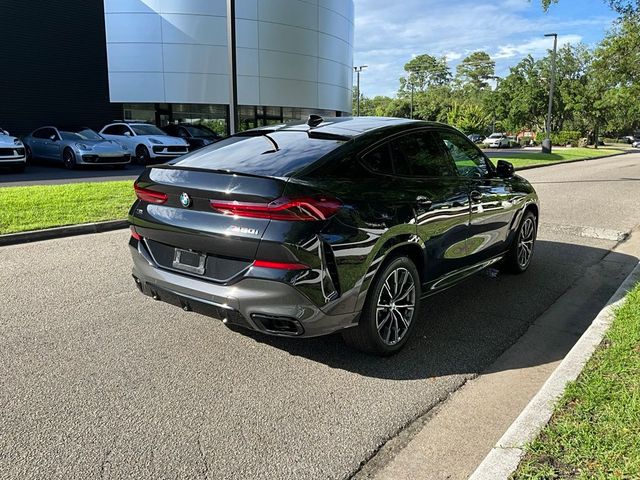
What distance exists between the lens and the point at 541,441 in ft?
8.77

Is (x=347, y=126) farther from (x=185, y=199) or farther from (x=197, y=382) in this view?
(x=197, y=382)

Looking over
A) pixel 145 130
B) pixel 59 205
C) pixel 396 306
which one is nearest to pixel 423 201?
pixel 396 306

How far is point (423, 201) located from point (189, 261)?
182 centimetres

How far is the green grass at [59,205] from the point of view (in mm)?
8125

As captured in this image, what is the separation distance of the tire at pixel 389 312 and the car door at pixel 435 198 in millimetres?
300

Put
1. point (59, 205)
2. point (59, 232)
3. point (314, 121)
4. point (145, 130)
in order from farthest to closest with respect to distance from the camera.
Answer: point (145, 130) → point (59, 205) → point (59, 232) → point (314, 121)

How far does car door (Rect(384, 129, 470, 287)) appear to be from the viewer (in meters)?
4.05

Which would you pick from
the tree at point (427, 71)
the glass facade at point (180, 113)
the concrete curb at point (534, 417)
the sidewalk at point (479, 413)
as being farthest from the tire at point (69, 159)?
the tree at point (427, 71)

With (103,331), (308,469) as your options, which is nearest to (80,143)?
(103,331)

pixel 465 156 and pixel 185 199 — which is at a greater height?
pixel 465 156

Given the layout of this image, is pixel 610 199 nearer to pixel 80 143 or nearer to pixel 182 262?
pixel 182 262

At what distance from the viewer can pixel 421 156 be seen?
14.3 feet

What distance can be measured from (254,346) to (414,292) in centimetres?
131

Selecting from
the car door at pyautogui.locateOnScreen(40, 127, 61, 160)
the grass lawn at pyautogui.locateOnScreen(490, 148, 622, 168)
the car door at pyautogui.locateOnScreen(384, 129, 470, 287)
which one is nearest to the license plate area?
the car door at pyautogui.locateOnScreen(384, 129, 470, 287)
